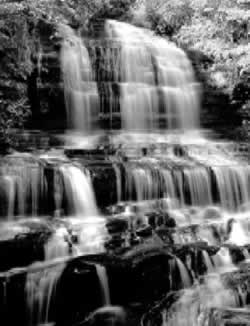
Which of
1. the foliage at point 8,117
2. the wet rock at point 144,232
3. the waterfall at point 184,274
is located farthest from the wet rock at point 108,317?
the foliage at point 8,117

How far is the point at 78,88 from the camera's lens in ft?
38.7

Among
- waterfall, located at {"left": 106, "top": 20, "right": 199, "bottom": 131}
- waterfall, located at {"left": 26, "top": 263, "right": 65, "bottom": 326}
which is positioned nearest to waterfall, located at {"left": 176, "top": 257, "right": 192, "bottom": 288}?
waterfall, located at {"left": 26, "top": 263, "right": 65, "bottom": 326}

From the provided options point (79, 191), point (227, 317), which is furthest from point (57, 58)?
point (227, 317)

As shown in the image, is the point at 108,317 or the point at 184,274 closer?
the point at 108,317

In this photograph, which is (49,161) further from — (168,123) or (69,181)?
(168,123)

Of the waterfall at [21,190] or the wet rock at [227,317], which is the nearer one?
the wet rock at [227,317]

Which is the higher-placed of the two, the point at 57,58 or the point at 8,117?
the point at 57,58

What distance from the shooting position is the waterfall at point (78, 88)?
1167 cm

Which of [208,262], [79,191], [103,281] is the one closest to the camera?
[103,281]

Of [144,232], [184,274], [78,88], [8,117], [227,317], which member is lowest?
[184,274]

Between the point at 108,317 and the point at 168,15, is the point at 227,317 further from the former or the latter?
the point at 168,15

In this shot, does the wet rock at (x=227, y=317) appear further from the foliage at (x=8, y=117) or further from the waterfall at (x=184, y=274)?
the foliage at (x=8, y=117)

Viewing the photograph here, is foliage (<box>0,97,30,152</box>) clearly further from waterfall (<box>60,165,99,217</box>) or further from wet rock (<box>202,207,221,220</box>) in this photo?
wet rock (<box>202,207,221,220</box>)

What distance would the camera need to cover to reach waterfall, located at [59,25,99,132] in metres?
11.7
